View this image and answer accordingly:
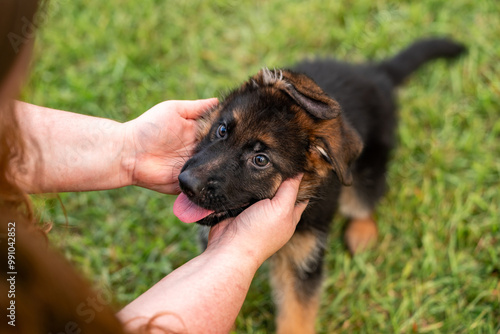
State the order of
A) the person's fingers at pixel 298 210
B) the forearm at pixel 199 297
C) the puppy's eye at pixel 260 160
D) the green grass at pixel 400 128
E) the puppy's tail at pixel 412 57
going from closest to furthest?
the forearm at pixel 199 297
the puppy's eye at pixel 260 160
the person's fingers at pixel 298 210
the green grass at pixel 400 128
the puppy's tail at pixel 412 57

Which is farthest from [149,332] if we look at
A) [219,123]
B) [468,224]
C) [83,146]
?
[468,224]

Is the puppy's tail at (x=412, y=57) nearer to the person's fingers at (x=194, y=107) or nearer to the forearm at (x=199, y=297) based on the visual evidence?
the person's fingers at (x=194, y=107)

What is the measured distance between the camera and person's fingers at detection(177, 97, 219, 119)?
8.96 ft

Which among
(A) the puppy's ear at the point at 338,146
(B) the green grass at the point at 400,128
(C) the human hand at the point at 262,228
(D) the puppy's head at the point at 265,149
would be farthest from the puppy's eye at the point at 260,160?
(B) the green grass at the point at 400,128

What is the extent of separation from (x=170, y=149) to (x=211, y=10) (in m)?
2.57

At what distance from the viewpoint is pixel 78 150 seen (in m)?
2.58

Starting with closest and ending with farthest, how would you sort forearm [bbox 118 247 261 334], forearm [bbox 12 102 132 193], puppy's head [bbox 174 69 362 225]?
forearm [bbox 118 247 261 334]
puppy's head [bbox 174 69 362 225]
forearm [bbox 12 102 132 193]

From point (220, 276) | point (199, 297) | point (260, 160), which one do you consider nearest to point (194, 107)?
point (260, 160)

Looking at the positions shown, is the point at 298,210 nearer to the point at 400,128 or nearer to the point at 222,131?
the point at 222,131

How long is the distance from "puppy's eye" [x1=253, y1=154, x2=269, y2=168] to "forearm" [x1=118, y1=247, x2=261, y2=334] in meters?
0.48

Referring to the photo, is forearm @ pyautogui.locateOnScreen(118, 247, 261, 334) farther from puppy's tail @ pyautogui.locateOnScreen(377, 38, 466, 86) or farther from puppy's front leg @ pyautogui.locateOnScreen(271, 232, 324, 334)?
puppy's tail @ pyautogui.locateOnScreen(377, 38, 466, 86)

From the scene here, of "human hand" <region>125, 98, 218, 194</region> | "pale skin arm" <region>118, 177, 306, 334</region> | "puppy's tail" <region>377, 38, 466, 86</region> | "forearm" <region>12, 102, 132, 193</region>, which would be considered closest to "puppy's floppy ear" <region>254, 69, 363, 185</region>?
"pale skin arm" <region>118, 177, 306, 334</region>

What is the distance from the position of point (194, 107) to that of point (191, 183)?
30.7 inches

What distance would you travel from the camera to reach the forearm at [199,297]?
70.1 inches
